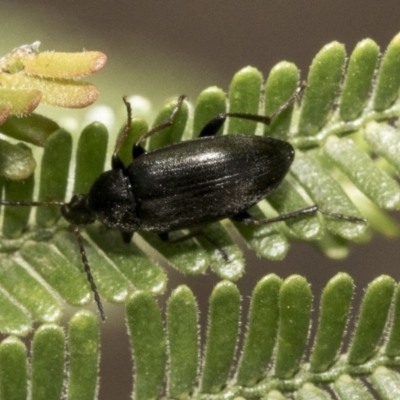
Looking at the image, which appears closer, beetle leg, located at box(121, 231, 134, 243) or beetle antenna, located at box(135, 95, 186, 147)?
beetle antenna, located at box(135, 95, 186, 147)

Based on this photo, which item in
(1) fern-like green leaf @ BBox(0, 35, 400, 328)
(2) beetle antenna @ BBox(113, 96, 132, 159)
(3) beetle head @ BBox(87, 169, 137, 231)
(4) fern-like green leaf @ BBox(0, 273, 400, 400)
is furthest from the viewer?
(3) beetle head @ BBox(87, 169, 137, 231)

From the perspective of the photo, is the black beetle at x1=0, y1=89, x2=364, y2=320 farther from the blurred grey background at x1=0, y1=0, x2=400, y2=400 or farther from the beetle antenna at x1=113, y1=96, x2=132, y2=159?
the blurred grey background at x1=0, y1=0, x2=400, y2=400

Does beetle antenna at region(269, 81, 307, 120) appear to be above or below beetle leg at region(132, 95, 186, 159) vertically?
above

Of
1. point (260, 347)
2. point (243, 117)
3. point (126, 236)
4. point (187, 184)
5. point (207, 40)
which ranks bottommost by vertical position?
point (260, 347)

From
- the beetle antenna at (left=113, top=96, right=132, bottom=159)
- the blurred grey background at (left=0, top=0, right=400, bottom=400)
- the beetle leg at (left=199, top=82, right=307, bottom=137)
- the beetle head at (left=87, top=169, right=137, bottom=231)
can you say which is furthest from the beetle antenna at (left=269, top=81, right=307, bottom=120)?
the blurred grey background at (left=0, top=0, right=400, bottom=400)

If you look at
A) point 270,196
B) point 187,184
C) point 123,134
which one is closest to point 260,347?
point 270,196

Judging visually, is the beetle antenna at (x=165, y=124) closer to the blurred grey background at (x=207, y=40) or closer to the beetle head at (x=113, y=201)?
the beetle head at (x=113, y=201)

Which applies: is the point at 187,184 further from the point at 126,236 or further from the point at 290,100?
the point at 290,100

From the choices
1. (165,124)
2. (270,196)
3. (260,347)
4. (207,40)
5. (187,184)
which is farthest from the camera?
(207,40)
